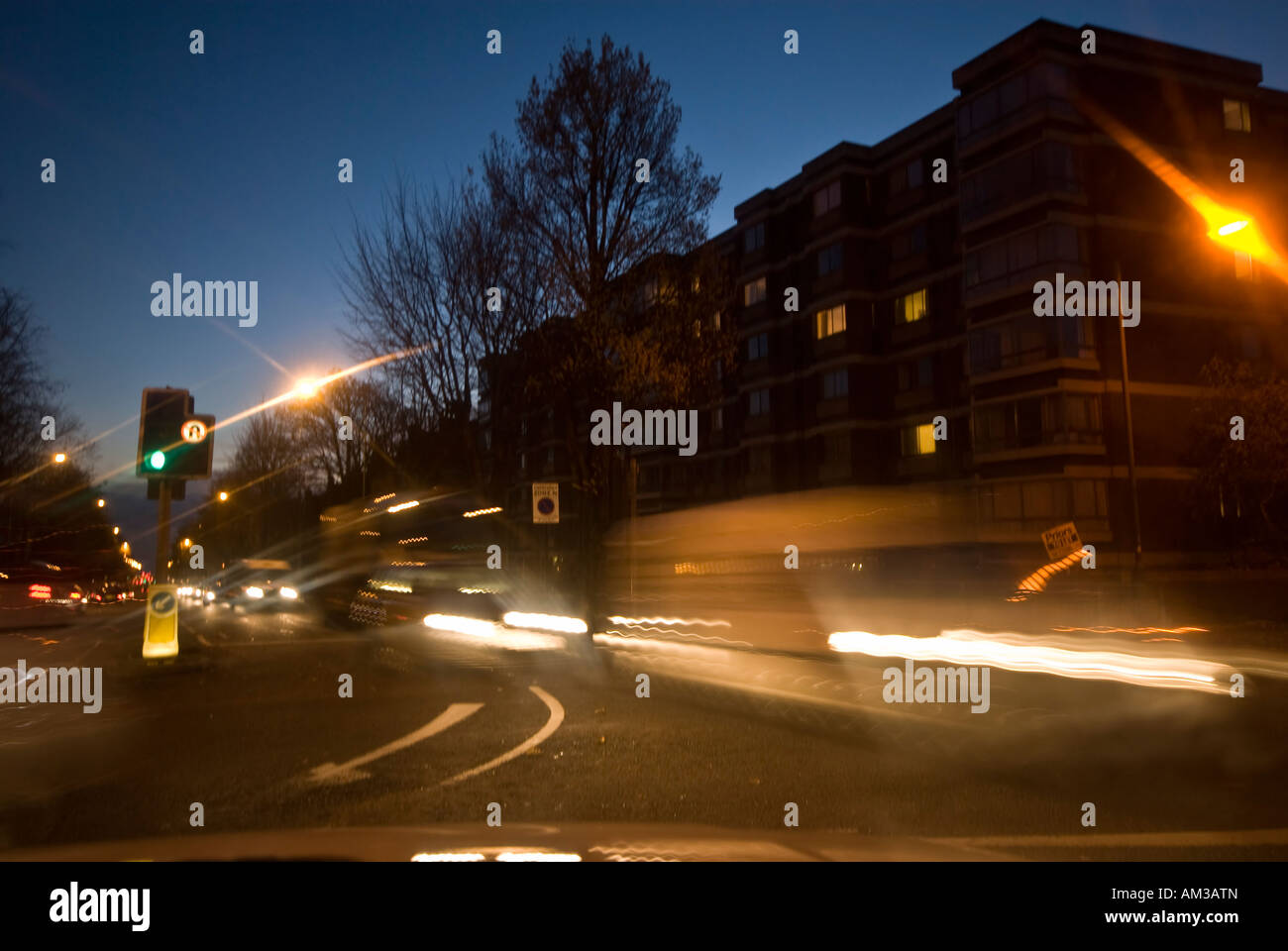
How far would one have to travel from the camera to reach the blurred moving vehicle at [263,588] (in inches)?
1608

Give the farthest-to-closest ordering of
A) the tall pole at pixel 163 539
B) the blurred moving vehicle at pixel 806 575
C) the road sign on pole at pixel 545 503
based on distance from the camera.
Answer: the road sign on pole at pixel 545 503
the tall pole at pixel 163 539
the blurred moving vehicle at pixel 806 575

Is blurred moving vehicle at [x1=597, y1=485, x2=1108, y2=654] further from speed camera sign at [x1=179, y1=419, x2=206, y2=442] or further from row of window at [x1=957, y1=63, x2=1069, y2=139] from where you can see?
row of window at [x1=957, y1=63, x2=1069, y2=139]

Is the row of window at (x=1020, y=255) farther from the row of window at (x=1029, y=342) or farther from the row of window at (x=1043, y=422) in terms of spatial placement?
the row of window at (x=1043, y=422)

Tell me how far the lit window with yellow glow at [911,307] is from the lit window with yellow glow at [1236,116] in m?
13.5

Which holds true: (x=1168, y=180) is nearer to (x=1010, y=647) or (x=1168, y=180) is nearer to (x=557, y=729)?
(x=1010, y=647)

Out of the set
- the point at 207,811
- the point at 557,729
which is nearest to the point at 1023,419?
the point at 557,729

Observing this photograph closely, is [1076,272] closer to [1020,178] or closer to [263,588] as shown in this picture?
[1020,178]

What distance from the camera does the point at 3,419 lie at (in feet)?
135

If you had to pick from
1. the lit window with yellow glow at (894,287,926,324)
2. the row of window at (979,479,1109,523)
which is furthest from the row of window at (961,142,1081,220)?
the row of window at (979,479,1109,523)

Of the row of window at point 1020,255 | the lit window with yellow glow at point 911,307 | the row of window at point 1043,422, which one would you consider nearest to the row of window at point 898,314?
the lit window with yellow glow at point 911,307

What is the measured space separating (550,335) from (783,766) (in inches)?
813

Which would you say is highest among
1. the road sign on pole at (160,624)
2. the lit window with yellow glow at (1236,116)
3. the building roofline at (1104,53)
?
the building roofline at (1104,53)

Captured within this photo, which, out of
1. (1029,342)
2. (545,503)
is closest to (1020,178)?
(1029,342)

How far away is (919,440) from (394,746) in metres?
40.3
